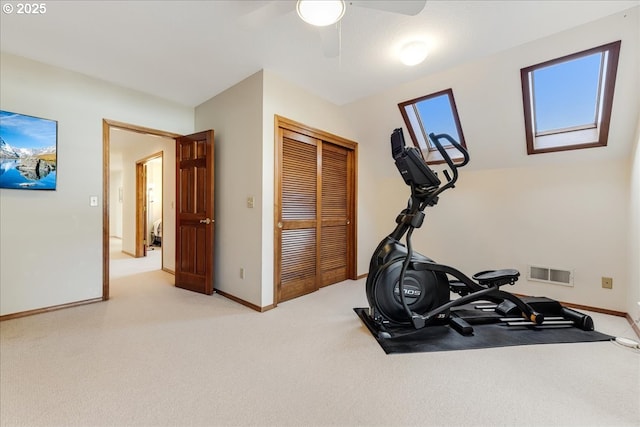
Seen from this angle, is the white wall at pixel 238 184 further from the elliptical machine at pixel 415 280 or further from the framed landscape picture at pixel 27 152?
the framed landscape picture at pixel 27 152

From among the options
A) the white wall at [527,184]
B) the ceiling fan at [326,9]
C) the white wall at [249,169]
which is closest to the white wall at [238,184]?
the white wall at [249,169]

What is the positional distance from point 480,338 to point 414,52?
2.47 meters

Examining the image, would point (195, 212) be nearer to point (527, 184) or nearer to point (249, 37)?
point (249, 37)

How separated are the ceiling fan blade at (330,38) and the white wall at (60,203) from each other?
268cm

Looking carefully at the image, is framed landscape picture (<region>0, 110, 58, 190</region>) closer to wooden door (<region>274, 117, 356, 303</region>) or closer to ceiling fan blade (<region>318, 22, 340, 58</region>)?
wooden door (<region>274, 117, 356, 303</region>)

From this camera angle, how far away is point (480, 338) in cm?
216

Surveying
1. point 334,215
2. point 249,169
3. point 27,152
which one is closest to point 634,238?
point 334,215

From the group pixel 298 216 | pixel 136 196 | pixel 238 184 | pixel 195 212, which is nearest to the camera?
pixel 238 184

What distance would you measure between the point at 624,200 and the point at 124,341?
15.7ft

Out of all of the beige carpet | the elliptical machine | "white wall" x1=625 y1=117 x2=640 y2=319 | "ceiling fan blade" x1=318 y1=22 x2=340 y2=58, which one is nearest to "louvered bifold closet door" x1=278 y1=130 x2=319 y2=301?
the beige carpet

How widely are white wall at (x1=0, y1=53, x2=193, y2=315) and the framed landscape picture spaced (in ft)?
0.22

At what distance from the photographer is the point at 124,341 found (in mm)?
A: 2105

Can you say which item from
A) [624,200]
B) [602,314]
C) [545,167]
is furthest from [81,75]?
[602,314]

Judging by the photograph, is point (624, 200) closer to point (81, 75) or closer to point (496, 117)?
point (496, 117)
